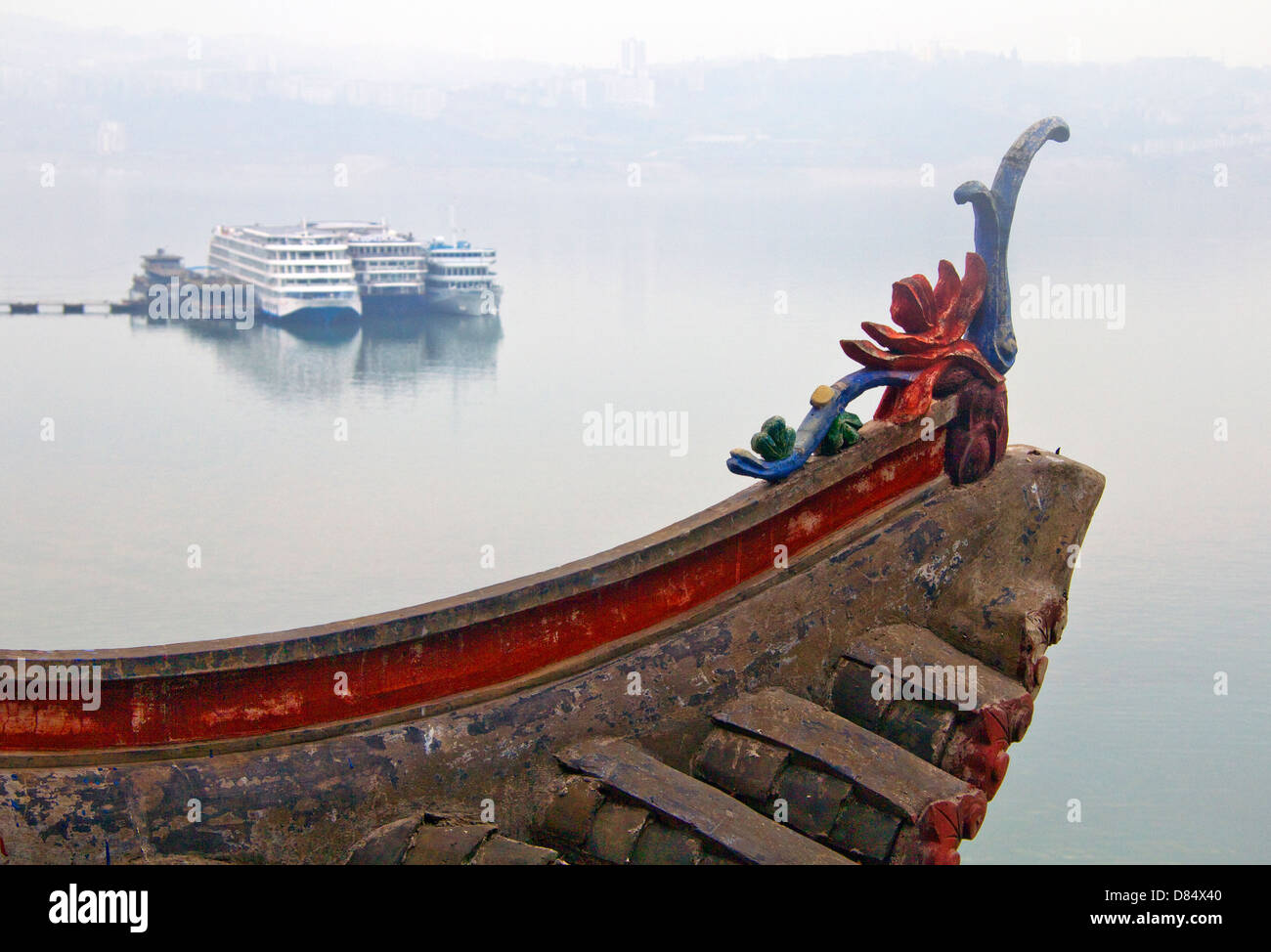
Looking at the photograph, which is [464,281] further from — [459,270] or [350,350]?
[350,350]

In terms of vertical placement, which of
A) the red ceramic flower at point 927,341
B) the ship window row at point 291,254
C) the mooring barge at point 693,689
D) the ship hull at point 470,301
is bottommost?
the mooring barge at point 693,689

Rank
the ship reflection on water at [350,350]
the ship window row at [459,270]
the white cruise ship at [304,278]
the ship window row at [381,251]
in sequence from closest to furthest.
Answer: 1. the ship reflection on water at [350,350]
2. the white cruise ship at [304,278]
3. the ship window row at [459,270]
4. the ship window row at [381,251]

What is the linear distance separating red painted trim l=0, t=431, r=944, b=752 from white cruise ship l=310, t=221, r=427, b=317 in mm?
40603

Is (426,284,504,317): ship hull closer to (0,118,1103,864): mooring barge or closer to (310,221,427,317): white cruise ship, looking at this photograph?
(310,221,427,317): white cruise ship

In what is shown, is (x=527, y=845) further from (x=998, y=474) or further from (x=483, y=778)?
(x=998, y=474)

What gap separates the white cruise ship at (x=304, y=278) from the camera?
4406 centimetres

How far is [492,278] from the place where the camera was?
45656 mm

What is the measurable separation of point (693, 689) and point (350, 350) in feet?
120

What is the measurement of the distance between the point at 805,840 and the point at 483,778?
1161 millimetres

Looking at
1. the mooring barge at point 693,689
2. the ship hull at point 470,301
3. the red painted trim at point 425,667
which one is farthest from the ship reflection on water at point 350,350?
the red painted trim at point 425,667

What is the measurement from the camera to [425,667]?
577 centimetres

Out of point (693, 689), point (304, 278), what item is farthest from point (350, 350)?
point (693, 689)

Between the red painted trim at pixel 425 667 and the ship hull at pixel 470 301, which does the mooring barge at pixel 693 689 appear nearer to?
the red painted trim at pixel 425 667

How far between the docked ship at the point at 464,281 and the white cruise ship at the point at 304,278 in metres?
2.35
